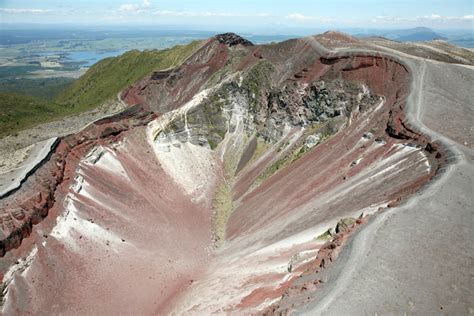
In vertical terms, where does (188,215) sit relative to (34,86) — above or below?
above

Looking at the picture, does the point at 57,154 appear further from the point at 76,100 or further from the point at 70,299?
the point at 76,100

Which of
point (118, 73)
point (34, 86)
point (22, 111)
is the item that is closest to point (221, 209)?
Answer: point (22, 111)

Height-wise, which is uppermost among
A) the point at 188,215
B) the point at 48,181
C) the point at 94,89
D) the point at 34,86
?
the point at 48,181

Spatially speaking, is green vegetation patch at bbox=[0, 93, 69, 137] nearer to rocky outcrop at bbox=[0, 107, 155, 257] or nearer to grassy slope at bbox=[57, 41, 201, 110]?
grassy slope at bbox=[57, 41, 201, 110]

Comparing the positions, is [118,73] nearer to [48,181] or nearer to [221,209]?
[221,209]

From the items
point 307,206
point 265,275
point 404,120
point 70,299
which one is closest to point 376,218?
point 265,275

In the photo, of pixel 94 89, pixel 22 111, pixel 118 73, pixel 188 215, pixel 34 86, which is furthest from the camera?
pixel 34 86

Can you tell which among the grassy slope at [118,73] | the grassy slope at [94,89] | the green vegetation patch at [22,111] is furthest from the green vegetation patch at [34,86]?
the green vegetation patch at [22,111]

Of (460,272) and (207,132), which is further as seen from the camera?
(207,132)
